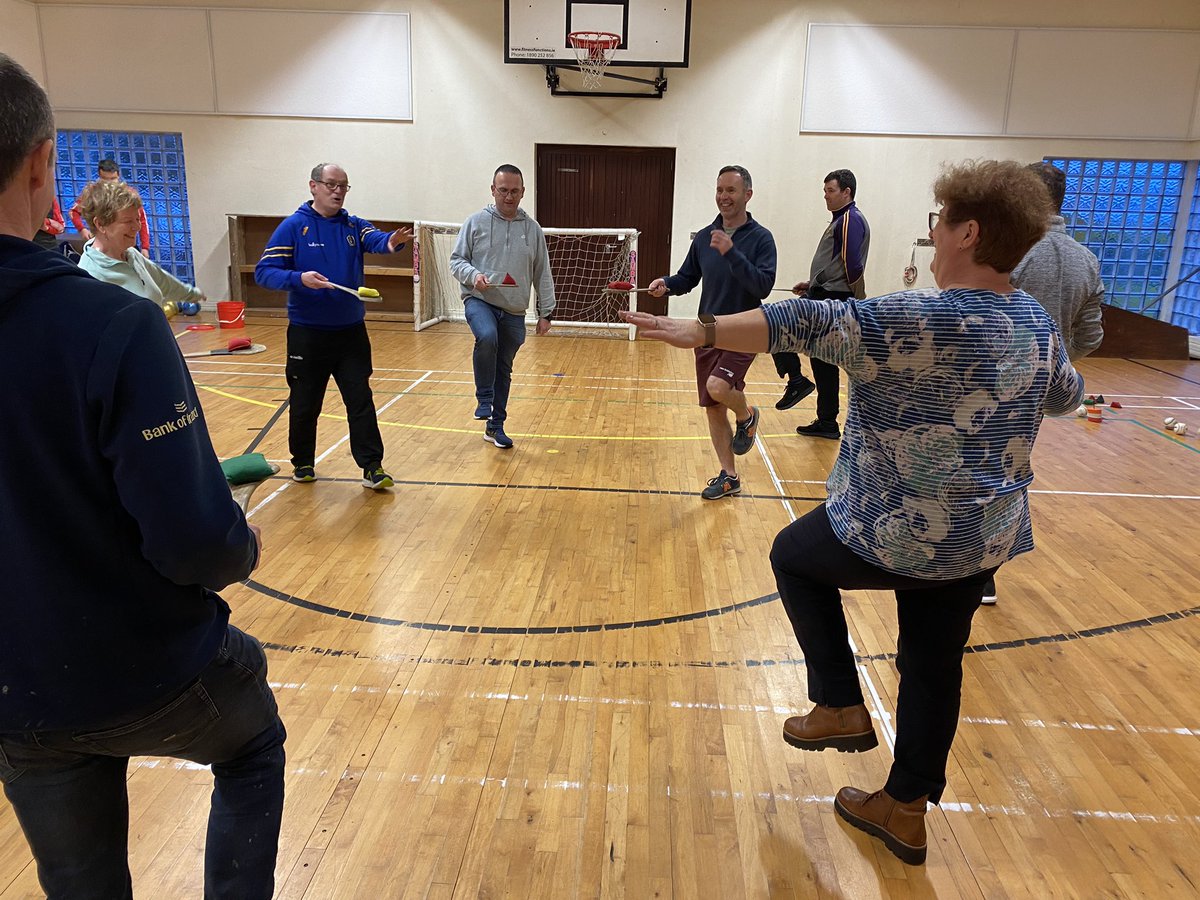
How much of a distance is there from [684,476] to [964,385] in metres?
3.72

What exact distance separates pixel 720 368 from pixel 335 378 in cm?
213

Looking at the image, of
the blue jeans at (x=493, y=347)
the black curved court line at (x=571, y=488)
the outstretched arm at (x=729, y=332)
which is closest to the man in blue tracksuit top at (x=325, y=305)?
the black curved court line at (x=571, y=488)

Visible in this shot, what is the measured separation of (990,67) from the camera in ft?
37.4

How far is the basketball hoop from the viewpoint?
10.7 metres

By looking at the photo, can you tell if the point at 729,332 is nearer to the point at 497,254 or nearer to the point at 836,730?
the point at 836,730

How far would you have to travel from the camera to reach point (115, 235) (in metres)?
3.70

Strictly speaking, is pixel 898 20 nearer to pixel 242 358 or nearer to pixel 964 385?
pixel 242 358

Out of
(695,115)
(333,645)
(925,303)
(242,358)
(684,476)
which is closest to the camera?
(925,303)

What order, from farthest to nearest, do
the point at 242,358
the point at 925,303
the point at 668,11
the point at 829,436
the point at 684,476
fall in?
the point at 668,11 < the point at 242,358 < the point at 829,436 < the point at 684,476 < the point at 925,303

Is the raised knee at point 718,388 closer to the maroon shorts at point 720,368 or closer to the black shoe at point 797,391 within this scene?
the maroon shorts at point 720,368

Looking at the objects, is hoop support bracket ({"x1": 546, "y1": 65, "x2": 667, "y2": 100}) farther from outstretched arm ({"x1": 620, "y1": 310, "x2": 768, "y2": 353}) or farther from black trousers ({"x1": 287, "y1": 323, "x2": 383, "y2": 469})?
outstretched arm ({"x1": 620, "y1": 310, "x2": 768, "y2": 353})

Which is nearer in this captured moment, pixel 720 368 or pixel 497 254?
pixel 720 368

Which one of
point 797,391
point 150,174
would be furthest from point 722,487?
point 150,174

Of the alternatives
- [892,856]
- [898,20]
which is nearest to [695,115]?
[898,20]
